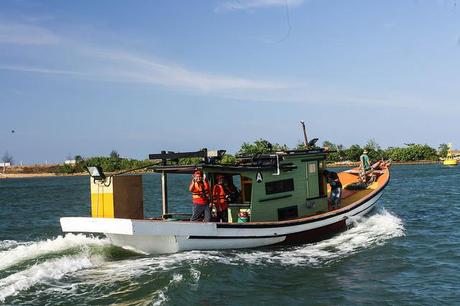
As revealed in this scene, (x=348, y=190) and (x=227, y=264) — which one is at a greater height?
(x=348, y=190)

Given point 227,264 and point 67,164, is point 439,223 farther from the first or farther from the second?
point 67,164

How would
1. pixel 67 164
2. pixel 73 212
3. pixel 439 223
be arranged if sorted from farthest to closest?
pixel 67 164
pixel 73 212
pixel 439 223

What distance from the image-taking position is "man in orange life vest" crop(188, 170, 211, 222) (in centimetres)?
1500

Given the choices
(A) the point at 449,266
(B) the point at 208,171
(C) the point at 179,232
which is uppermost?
(B) the point at 208,171

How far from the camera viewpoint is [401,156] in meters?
130

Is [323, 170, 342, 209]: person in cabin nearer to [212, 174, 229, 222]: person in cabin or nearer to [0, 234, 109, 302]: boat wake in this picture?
[212, 174, 229, 222]: person in cabin

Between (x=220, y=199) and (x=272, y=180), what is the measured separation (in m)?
1.74

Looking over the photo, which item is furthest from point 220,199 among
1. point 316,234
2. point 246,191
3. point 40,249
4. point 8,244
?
point 8,244

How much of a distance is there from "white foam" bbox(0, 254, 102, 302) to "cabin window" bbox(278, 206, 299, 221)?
5.61 metres

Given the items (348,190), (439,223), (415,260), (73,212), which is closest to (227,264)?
(415,260)

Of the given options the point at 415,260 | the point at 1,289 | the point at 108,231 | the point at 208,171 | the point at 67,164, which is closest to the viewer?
the point at 1,289

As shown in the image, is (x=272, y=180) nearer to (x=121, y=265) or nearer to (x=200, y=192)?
(x=200, y=192)

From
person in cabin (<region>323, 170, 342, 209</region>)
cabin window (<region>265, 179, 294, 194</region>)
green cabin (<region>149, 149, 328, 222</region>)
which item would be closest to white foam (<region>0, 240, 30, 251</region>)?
green cabin (<region>149, 149, 328, 222</region>)

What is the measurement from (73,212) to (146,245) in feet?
66.3
